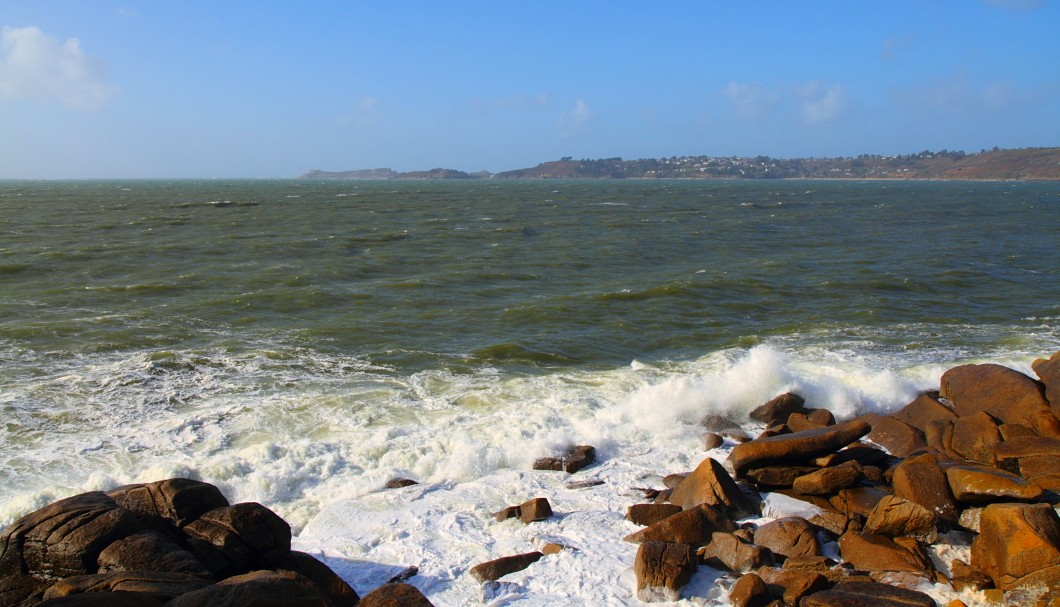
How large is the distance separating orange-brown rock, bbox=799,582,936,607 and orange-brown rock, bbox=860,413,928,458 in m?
4.78

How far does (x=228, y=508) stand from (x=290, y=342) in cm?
1089

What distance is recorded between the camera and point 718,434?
1259 cm

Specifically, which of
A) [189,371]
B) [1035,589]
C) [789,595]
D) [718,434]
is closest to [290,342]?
[189,371]

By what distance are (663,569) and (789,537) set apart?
165cm

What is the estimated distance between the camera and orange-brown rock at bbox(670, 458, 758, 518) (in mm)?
9250

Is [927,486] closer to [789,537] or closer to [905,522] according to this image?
[905,522]

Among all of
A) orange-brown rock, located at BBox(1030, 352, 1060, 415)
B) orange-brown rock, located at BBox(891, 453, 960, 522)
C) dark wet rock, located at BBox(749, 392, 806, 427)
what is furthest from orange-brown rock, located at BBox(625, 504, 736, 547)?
orange-brown rock, located at BBox(1030, 352, 1060, 415)

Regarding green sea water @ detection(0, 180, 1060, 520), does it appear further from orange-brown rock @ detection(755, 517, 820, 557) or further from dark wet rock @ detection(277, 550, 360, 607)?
orange-brown rock @ detection(755, 517, 820, 557)

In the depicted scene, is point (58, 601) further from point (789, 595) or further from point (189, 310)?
point (189, 310)

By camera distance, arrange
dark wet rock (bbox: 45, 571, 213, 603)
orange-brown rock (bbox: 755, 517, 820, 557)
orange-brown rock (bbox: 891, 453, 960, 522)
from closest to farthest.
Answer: dark wet rock (bbox: 45, 571, 213, 603) → orange-brown rock (bbox: 755, 517, 820, 557) → orange-brown rock (bbox: 891, 453, 960, 522)

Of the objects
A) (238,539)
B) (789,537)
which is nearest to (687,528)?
(789,537)

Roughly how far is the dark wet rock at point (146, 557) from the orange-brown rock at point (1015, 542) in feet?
24.8

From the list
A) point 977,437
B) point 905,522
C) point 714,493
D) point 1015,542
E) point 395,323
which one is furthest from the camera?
point 395,323

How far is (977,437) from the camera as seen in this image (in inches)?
438
